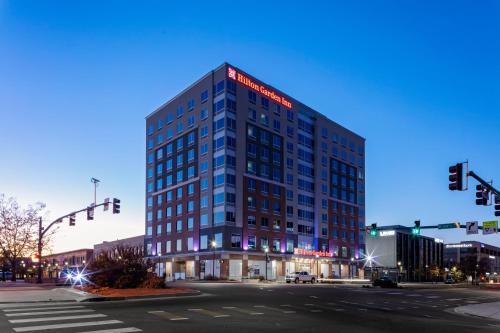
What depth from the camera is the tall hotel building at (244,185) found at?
294 ft

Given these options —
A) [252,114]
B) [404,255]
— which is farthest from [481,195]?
[404,255]

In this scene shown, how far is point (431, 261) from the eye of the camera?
532 ft

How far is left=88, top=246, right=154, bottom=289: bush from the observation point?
33.2m

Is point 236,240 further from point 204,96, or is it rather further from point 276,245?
point 204,96

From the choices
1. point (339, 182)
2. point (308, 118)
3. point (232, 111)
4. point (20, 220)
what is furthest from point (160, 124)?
point (20, 220)

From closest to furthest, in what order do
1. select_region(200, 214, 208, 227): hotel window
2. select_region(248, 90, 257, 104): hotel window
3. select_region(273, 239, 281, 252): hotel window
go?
select_region(200, 214, 208, 227): hotel window < select_region(248, 90, 257, 104): hotel window < select_region(273, 239, 281, 252): hotel window

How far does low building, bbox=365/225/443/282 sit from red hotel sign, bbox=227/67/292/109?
50.2m

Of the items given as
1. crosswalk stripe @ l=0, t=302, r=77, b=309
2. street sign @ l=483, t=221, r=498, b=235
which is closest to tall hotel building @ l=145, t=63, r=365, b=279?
street sign @ l=483, t=221, r=498, b=235

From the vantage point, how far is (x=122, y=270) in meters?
33.5

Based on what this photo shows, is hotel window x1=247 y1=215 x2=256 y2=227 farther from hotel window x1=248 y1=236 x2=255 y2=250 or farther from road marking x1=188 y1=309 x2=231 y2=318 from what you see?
road marking x1=188 y1=309 x2=231 y2=318

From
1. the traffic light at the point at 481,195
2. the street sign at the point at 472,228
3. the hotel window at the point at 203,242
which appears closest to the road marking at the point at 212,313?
the traffic light at the point at 481,195

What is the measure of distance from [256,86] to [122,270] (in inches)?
2688

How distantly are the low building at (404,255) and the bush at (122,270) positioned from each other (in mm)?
100780

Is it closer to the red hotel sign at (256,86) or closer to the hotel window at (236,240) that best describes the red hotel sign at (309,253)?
the hotel window at (236,240)
